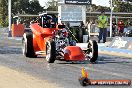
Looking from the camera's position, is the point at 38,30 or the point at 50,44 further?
the point at 38,30

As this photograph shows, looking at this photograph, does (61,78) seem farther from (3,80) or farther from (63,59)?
(63,59)

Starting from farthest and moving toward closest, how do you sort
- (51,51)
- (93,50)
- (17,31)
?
(17,31), (93,50), (51,51)

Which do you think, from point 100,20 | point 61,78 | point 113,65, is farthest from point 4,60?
point 100,20

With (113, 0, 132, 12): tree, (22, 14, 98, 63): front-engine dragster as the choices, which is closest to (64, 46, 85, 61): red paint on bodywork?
(22, 14, 98, 63): front-engine dragster

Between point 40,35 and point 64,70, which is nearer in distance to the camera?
point 64,70

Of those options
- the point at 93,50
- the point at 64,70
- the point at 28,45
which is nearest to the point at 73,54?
the point at 93,50

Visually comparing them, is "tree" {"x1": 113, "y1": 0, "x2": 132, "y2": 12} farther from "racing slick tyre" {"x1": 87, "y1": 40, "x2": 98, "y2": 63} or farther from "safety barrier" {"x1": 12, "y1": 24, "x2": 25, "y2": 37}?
"racing slick tyre" {"x1": 87, "y1": 40, "x2": 98, "y2": 63}

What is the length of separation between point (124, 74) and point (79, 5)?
24254 millimetres

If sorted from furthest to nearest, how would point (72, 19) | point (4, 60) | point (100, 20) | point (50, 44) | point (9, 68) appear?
1. point (72, 19)
2. point (100, 20)
3. point (4, 60)
4. point (50, 44)
5. point (9, 68)

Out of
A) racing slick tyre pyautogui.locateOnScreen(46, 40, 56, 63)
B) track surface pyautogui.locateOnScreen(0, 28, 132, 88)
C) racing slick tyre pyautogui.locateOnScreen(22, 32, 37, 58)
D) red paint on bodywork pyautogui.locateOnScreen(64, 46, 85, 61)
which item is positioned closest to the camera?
track surface pyautogui.locateOnScreen(0, 28, 132, 88)

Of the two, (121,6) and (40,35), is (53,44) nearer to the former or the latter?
(40,35)

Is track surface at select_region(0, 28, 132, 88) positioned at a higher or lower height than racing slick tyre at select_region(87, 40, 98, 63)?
lower

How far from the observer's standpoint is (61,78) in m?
11.8

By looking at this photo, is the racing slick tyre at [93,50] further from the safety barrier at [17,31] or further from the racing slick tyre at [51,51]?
the safety barrier at [17,31]
